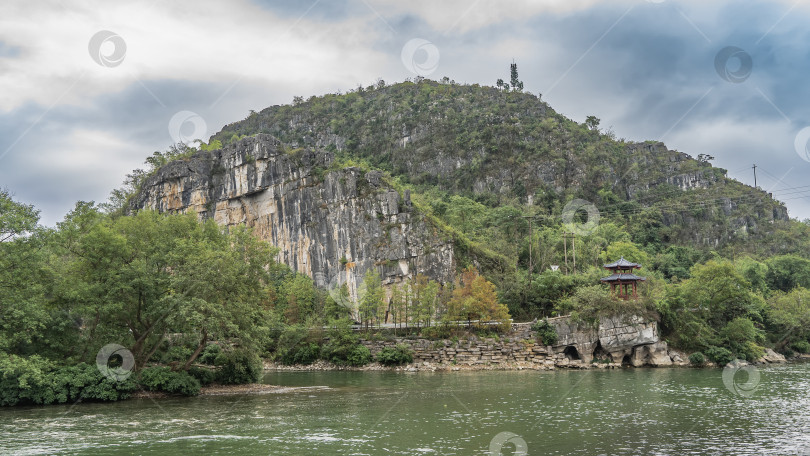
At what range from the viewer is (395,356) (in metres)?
51.2

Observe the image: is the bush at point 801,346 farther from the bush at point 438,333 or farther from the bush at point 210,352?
the bush at point 210,352

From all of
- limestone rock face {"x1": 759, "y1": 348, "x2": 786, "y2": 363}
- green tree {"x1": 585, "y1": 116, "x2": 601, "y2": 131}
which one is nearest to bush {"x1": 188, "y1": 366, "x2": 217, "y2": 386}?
limestone rock face {"x1": 759, "y1": 348, "x2": 786, "y2": 363}

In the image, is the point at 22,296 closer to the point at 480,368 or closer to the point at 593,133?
the point at 480,368

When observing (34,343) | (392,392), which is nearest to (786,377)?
(392,392)

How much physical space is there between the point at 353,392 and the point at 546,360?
74.5ft

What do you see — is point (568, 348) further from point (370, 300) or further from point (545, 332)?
point (370, 300)

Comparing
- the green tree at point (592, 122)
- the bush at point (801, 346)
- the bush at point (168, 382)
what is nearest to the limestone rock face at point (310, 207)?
the bush at point (801, 346)

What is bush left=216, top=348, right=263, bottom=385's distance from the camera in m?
34.8

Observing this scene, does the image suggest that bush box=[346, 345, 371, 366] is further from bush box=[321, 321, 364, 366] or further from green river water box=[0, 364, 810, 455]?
green river water box=[0, 364, 810, 455]

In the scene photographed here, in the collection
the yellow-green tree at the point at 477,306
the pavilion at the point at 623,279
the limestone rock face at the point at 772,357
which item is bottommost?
the limestone rock face at the point at 772,357

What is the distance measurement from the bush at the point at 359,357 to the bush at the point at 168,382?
68.9 ft

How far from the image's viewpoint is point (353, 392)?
33656 millimetres

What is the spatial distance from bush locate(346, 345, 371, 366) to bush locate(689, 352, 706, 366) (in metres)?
28.0

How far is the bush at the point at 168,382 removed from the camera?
31109 millimetres
